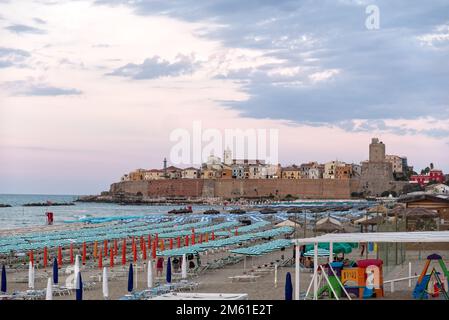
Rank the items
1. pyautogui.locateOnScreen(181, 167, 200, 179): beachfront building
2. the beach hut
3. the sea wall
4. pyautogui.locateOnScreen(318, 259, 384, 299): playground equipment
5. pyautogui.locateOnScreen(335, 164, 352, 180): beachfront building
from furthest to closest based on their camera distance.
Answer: pyautogui.locateOnScreen(181, 167, 200, 179): beachfront building → pyautogui.locateOnScreen(335, 164, 352, 180): beachfront building → the sea wall → the beach hut → pyautogui.locateOnScreen(318, 259, 384, 299): playground equipment

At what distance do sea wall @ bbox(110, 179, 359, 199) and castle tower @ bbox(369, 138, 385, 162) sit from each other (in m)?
6.26

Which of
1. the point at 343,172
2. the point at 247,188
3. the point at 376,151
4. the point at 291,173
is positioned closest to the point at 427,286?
the point at 376,151

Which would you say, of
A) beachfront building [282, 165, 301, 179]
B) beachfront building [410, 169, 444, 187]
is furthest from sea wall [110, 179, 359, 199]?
beachfront building [410, 169, 444, 187]

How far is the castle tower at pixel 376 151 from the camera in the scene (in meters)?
112

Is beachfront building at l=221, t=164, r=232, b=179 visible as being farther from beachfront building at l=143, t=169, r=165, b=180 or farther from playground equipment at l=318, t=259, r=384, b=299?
playground equipment at l=318, t=259, r=384, b=299

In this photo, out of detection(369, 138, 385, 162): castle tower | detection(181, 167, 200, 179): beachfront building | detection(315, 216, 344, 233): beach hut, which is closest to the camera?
detection(315, 216, 344, 233): beach hut

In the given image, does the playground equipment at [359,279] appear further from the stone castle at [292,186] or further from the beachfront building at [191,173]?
the beachfront building at [191,173]

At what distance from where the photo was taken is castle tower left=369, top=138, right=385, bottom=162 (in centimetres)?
11200

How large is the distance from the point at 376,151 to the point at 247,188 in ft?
78.5

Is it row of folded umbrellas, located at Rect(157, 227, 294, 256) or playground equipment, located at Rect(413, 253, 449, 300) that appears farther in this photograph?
row of folded umbrellas, located at Rect(157, 227, 294, 256)

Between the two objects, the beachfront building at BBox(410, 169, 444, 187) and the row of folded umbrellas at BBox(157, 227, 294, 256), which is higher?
the beachfront building at BBox(410, 169, 444, 187)

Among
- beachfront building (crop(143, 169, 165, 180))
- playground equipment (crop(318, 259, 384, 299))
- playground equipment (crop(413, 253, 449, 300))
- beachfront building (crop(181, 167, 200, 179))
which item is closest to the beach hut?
playground equipment (crop(318, 259, 384, 299))
